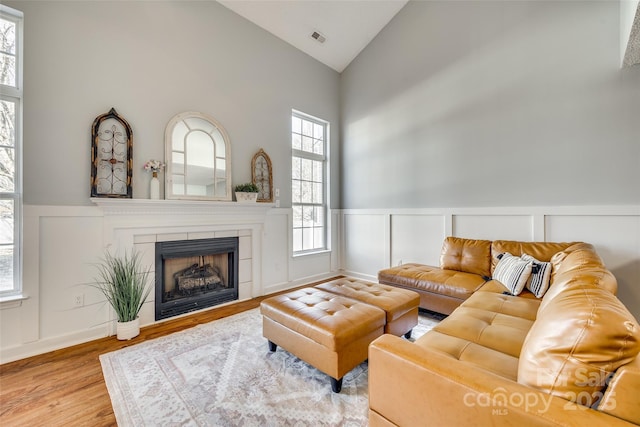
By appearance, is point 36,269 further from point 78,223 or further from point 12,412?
point 12,412

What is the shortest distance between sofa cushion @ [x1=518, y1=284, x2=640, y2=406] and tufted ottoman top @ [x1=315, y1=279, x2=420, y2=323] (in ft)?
3.86

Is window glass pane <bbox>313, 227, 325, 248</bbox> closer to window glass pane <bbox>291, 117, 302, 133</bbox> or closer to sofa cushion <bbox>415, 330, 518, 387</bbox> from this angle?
window glass pane <bbox>291, 117, 302, 133</bbox>

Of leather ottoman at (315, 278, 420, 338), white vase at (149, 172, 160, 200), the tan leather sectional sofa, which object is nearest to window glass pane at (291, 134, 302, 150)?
white vase at (149, 172, 160, 200)

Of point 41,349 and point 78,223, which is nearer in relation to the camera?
point 41,349

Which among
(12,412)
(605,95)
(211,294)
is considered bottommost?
(12,412)

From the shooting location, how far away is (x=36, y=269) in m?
2.20

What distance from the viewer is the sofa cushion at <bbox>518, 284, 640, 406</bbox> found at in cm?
75

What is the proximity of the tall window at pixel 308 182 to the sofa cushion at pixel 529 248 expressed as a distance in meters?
2.62

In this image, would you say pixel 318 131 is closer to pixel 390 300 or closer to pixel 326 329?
pixel 390 300

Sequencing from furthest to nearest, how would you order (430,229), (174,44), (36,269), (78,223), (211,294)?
1. (430,229)
2. (211,294)
3. (174,44)
4. (78,223)
5. (36,269)

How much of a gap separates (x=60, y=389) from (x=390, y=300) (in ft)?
7.80

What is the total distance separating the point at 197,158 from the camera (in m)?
3.11

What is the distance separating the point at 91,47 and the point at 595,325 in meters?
3.86

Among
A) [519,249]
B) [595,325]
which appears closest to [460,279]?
[519,249]
